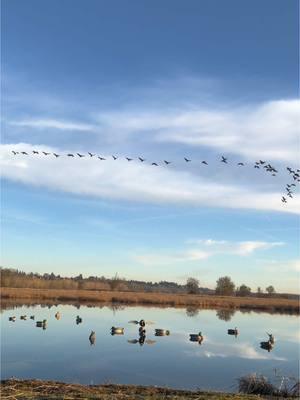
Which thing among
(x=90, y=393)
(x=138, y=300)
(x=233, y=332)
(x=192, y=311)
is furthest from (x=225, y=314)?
(x=90, y=393)

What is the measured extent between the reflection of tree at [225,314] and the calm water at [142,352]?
4239mm

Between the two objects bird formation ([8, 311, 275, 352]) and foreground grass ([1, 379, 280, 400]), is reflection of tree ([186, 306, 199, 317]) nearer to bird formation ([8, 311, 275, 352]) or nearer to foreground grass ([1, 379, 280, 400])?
bird formation ([8, 311, 275, 352])

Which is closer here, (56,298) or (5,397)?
(5,397)

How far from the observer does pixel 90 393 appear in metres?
14.9

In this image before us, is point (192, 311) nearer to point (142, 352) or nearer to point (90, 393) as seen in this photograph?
point (142, 352)

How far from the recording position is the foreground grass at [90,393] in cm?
1377

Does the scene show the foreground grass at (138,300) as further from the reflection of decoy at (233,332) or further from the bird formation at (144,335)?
the reflection of decoy at (233,332)

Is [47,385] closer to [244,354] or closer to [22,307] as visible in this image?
[244,354]

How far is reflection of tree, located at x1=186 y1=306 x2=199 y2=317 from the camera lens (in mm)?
61431

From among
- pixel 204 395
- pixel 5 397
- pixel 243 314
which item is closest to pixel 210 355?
pixel 204 395

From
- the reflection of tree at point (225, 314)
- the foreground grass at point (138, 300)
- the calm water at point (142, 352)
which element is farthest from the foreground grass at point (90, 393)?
the foreground grass at point (138, 300)

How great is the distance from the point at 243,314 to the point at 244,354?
3248cm

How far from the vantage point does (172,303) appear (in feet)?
245

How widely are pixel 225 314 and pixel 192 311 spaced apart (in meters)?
4.00
